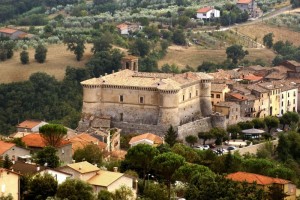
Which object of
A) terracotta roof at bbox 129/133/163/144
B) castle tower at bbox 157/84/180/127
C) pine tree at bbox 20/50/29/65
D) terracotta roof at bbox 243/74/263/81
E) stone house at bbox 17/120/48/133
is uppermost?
castle tower at bbox 157/84/180/127

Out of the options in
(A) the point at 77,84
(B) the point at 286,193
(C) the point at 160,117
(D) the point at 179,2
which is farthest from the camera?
(D) the point at 179,2

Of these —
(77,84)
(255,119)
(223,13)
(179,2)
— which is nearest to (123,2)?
(179,2)

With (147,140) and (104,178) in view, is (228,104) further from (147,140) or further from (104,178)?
(104,178)

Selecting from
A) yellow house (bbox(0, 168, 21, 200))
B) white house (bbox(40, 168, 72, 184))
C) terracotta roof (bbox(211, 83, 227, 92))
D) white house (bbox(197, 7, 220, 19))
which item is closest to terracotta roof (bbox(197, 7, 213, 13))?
white house (bbox(197, 7, 220, 19))

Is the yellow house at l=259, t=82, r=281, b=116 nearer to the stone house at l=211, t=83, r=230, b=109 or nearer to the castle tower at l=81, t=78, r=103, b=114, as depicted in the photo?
the stone house at l=211, t=83, r=230, b=109

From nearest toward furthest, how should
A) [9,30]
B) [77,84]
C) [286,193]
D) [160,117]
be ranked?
[286,193]
[160,117]
[77,84]
[9,30]

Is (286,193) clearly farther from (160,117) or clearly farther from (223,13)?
(223,13)
